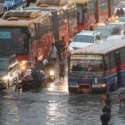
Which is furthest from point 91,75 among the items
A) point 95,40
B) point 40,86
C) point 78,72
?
point 95,40

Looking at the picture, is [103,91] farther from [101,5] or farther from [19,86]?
[101,5]

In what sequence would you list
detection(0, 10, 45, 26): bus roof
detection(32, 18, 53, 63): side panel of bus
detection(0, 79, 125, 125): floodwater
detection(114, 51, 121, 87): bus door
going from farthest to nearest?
detection(32, 18, 53, 63): side panel of bus
detection(0, 10, 45, 26): bus roof
detection(114, 51, 121, 87): bus door
detection(0, 79, 125, 125): floodwater

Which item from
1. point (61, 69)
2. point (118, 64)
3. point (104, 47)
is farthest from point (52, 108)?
point (61, 69)

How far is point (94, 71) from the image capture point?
1362 inches

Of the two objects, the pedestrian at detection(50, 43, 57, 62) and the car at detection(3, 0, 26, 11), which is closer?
the pedestrian at detection(50, 43, 57, 62)

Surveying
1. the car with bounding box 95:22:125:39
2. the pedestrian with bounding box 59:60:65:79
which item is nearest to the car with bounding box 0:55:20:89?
the pedestrian with bounding box 59:60:65:79

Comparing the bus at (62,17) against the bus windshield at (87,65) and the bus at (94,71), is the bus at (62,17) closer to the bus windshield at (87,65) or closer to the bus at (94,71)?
the bus at (94,71)

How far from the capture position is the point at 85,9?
5222 cm

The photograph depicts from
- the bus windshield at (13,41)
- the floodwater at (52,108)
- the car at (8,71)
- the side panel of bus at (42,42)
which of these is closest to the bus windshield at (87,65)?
the floodwater at (52,108)

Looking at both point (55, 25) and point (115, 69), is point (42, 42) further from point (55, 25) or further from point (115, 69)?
point (115, 69)

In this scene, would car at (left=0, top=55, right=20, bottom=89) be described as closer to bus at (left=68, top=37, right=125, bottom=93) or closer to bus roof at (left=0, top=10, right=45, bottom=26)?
bus at (left=68, top=37, right=125, bottom=93)

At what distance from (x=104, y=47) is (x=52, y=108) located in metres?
6.11

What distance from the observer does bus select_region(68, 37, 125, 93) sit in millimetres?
34406

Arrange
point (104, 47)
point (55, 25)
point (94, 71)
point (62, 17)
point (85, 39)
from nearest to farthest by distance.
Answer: point (94, 71) → point (104, 47) → point (85, 39) → point (55, 25) → point (62, 17)
